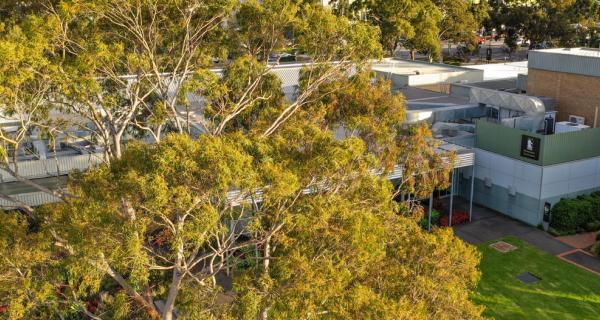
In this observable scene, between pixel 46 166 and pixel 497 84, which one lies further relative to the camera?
pixel 497 84

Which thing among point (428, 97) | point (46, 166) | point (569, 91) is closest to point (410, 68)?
point (428, 97)

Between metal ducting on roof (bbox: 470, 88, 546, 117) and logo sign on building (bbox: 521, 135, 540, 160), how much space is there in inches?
189

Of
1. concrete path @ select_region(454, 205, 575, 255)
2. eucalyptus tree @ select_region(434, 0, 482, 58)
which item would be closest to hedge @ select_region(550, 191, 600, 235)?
concrete path @ select_region(454, 205, 575, 255)

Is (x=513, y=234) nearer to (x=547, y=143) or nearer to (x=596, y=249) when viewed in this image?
(x=596, y=249)

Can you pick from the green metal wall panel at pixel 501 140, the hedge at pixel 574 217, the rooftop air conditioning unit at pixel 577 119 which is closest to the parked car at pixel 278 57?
the green metal wall panel at pixel 501 140

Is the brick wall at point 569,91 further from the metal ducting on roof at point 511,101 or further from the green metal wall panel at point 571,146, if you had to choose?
the green metal wall panel at point 571,146

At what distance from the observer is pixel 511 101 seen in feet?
130

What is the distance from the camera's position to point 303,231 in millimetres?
16688

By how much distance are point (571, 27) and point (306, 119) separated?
7743cm

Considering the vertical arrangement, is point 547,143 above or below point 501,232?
above

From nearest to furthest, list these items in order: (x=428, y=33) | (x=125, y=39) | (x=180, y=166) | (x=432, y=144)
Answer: (x=180, y=166) < (x=125, y=39) < (x=432, y=144) < (x=428, y=33)

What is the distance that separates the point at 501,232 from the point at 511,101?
9.83 m

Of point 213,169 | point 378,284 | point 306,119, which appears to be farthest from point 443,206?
point 213,169

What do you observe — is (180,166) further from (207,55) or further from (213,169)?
(207,55)
